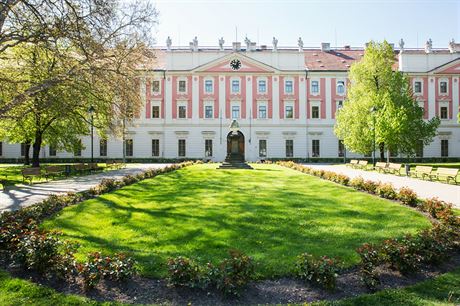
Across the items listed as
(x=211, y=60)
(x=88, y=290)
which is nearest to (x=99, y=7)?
(x=88, y=290)

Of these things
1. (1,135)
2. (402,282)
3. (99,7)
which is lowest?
(402,282)

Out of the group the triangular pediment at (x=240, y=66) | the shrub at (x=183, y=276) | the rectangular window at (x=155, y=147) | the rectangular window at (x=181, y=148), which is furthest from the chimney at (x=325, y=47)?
the shrub at (x=183, y=276)

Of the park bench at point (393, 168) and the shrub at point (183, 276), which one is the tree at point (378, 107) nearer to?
the park bench at point (393, 168)

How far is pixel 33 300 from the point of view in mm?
5020

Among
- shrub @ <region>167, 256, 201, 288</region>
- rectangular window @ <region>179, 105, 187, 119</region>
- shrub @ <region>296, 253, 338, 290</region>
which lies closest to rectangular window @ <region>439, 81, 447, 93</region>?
rectangular window @ <region>179, 105, 187, 119</region>

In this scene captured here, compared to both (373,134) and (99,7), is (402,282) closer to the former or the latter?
(99,7)

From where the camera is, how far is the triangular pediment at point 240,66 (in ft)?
147

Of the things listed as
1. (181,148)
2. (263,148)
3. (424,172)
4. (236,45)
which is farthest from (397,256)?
(236,45)

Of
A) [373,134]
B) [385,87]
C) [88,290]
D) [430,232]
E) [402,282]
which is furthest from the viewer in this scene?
[385,87]

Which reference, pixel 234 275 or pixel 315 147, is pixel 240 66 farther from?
pixel 234 275

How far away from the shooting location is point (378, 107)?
33.5 meters

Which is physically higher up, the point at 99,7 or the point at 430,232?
the point at 99,7

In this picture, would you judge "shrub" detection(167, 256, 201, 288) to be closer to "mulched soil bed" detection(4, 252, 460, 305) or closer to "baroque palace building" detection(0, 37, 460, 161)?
"mulched soil bed" detection(4, 252, 460, 305)

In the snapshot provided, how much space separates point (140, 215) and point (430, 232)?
7053 millimetres
